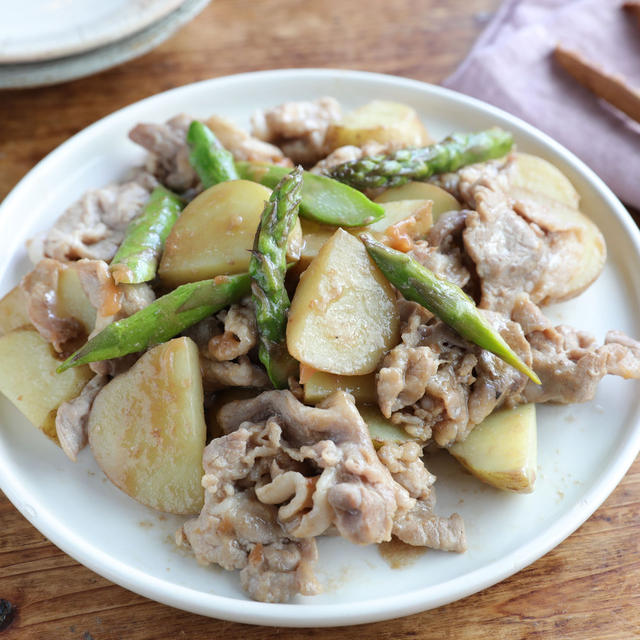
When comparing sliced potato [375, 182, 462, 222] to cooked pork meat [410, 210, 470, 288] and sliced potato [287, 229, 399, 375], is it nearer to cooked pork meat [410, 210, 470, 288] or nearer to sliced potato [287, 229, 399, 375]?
cooked pork meat [410, 210, 470, 288]

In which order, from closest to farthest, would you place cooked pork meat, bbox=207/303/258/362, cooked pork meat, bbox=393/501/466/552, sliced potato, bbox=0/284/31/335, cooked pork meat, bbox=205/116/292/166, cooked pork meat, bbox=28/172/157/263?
1. cooked pork meat, bbox=393/501/466/552
2. cooked pork meat, bbox=207/303/258/362
3. sliced potato, bbox=0/284/31/335
4. cooked pork meat, bbox=28/172/157/263
5. cooked pork meat, bbox=205/116/292/166

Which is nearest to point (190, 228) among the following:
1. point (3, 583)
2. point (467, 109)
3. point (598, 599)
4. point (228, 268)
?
point (228, 268)

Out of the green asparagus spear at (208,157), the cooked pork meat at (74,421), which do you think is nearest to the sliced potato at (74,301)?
the cooked pork meat at (74,421)

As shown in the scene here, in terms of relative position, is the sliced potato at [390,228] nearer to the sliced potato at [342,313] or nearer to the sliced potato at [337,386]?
the sliced potato at [342,313]

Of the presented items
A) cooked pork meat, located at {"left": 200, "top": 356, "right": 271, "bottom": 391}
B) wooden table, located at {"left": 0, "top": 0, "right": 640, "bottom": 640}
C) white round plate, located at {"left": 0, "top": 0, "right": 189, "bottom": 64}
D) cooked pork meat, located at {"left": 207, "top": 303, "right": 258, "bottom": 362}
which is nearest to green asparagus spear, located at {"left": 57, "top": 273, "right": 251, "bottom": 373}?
cooked pork meat, located at {"left": 207, "top": 303, "right": 258, "bottom": 362}

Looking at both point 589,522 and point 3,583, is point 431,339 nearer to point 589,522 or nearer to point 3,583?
point 589,522

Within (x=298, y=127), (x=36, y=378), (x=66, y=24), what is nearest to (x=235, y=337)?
(x=36, y=378)

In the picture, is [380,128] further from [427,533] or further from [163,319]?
[427,533]
